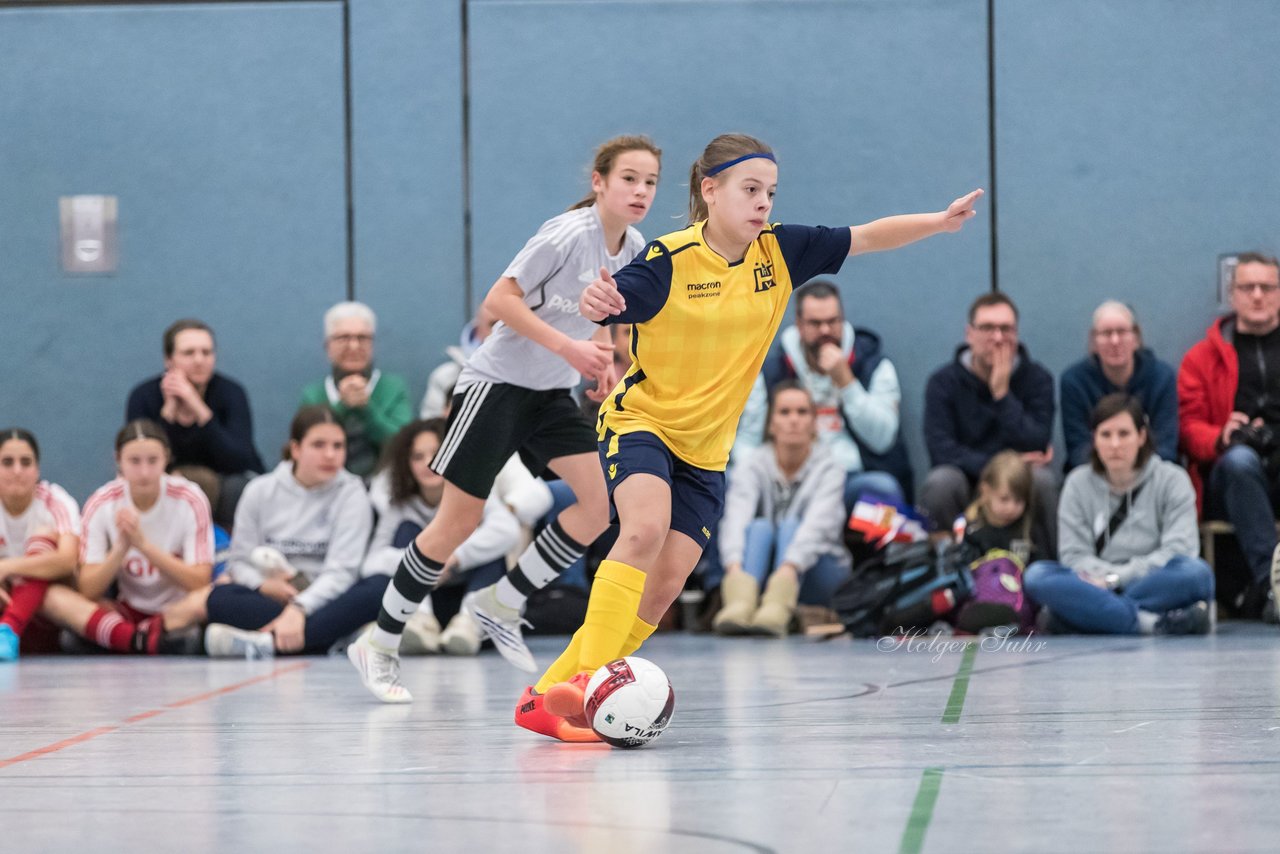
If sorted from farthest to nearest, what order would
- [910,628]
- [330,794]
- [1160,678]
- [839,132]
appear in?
[839,132] → [910,628] → [1160,678] → [330,794]

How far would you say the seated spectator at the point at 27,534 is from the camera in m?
7.60

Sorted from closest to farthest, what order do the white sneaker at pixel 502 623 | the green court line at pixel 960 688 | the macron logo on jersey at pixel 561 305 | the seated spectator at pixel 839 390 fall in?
the green court line at pixel 960 688 → the macron logo on jersey at pixel 561 305 → the white sneaker at pixel 502 623 → the seated spectator at pixel 839 390

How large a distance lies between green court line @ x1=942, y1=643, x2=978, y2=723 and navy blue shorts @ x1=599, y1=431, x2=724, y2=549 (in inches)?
32.6

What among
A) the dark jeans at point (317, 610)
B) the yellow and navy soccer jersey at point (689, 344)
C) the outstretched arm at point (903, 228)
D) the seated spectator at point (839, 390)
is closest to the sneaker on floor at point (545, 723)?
the yellow and navy soccer jersey at point (689, 344)

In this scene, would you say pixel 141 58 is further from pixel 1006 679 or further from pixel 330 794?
pixel 330 794

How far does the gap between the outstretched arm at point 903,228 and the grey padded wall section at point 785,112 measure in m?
4.62

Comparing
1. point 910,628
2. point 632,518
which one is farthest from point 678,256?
point 910,628

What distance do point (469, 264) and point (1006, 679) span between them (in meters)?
4.96

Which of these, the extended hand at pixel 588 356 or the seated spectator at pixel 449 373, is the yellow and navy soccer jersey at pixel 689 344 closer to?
the extended hand at pixel 588 356

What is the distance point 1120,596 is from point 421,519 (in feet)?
11.1

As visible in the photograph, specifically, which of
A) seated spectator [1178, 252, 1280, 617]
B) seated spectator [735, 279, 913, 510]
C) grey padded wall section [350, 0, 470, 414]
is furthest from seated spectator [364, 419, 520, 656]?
seated spectator [1178, 252, 1280, 617]

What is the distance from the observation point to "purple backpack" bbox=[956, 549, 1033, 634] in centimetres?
729

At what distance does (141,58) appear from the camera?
368 inches

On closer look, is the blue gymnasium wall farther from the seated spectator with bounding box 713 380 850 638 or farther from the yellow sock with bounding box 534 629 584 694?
the yellow sock with bounding box 534 629 584 694
